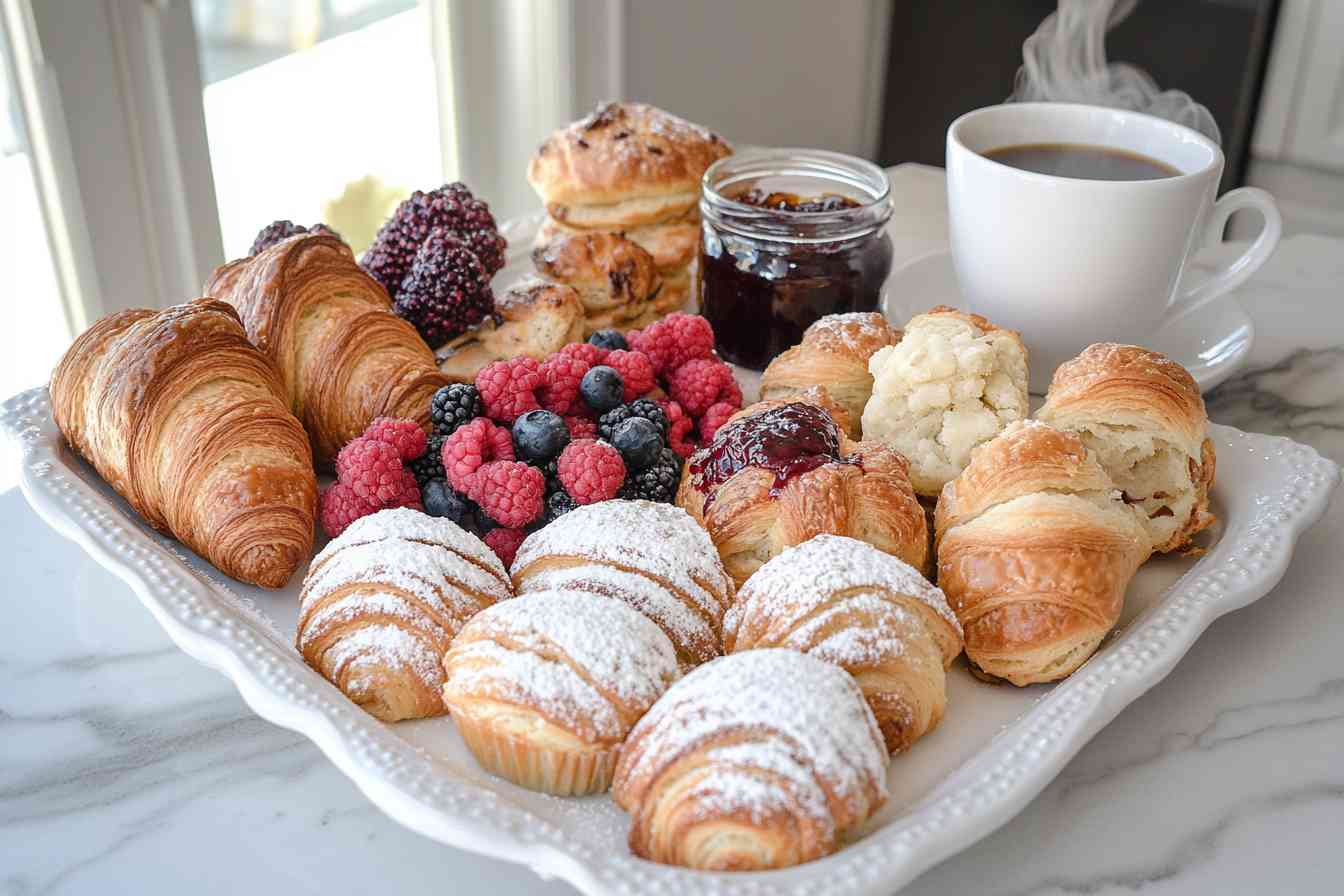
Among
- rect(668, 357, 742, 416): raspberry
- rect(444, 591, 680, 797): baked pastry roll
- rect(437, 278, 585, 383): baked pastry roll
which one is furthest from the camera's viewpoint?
rect(437, 278, 585, 383): baked pastry roll

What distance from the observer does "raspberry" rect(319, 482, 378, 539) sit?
1.16 meters

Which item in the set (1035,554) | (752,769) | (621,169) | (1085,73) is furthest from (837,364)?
(1085,73)

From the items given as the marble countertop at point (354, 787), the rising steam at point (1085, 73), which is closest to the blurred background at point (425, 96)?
the rising steam at point (1085, 73)

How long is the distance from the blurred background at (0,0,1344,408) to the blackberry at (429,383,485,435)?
0.82 meters

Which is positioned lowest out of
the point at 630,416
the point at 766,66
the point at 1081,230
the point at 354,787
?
the point at 766,66

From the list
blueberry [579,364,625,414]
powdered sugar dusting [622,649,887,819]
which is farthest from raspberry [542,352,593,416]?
powdered sugar dusting [622,649,887,819]

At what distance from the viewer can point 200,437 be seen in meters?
1.14

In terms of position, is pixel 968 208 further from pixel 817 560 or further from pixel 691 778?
pixel 691 778

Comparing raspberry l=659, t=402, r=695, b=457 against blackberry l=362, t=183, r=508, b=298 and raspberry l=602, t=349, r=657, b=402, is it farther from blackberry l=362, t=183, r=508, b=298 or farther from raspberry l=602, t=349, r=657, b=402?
blackberry l=362, t=183, r=508, b=298

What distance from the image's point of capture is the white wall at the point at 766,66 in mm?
2760

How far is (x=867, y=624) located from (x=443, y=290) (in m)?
0.67

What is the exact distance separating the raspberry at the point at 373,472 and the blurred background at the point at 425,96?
84 cm

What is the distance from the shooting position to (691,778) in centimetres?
82

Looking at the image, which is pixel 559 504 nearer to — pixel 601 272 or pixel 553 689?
pixel 553 689
